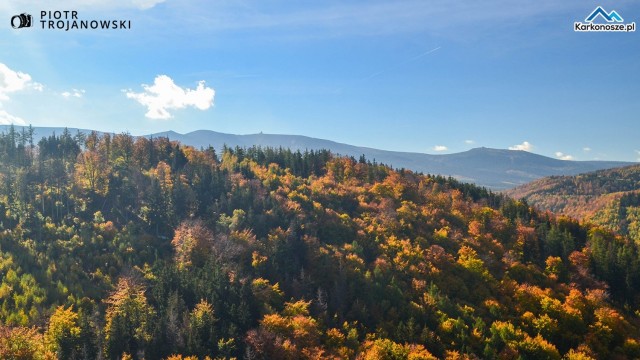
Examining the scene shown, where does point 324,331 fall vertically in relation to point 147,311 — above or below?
below

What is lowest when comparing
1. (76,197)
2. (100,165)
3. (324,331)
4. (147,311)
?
(324,331)

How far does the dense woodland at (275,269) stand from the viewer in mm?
75688

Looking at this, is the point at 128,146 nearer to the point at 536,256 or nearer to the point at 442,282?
the point at 442,282

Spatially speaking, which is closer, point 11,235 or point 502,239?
point 11,235

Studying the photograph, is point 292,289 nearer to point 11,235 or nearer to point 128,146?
point 11,235

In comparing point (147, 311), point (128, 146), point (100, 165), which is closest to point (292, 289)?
point (147, 311)

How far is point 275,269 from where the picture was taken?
108438 millimetres

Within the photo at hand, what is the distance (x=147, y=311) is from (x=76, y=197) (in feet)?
267

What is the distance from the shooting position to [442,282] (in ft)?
369

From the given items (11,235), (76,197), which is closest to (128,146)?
(76,197)

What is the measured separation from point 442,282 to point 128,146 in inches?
5434

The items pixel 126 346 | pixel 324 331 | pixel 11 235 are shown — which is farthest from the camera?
pixel 11 235

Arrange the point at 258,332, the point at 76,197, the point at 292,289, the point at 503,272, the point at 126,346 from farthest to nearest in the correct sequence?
1. the point at 76,197
2. the point at 503,272
3. the point at 292,289
4. the point at 258,332
5. the point at 126,346

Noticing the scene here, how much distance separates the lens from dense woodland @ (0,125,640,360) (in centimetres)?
7569
